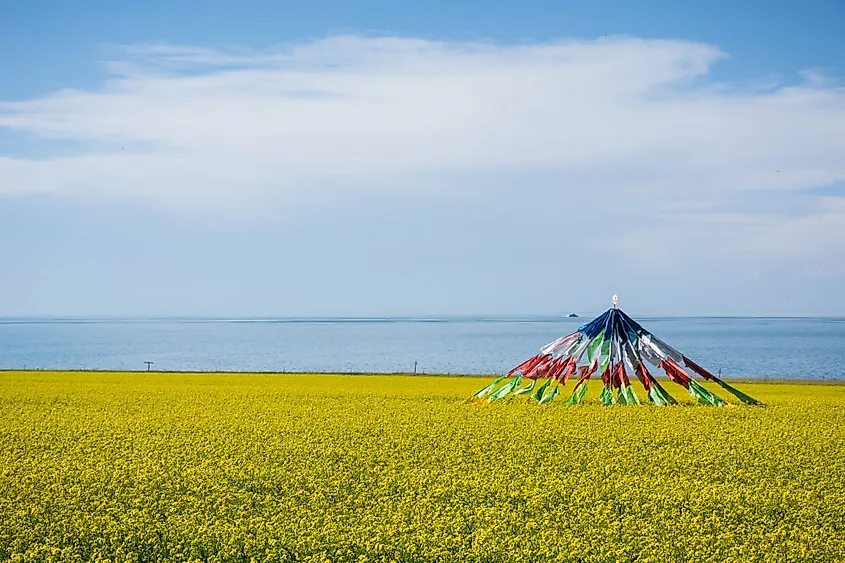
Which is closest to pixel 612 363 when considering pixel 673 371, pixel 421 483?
pixel 673 371

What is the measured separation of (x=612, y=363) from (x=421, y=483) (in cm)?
1061

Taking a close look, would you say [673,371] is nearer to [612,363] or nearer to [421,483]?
[612,363]

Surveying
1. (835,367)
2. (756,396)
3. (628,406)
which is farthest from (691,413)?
(835,367)

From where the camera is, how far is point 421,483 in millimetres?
12242

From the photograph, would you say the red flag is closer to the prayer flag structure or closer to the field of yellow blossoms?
the prayer flag structure

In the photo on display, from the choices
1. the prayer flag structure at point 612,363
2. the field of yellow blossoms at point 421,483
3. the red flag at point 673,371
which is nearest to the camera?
the field of yellow blossoms at point 421,483

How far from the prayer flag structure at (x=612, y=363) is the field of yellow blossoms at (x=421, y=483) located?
1.10 metres

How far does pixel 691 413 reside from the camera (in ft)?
64.9

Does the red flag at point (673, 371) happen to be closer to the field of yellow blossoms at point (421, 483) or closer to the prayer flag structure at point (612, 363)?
the prayer flag structure at point (612, 363)

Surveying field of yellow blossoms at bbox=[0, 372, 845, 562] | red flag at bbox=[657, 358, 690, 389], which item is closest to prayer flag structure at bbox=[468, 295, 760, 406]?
red flag at bbox=[657, 358, 690, 389]

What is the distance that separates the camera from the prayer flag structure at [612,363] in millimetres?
21266

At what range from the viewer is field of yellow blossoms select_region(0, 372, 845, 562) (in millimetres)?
9766

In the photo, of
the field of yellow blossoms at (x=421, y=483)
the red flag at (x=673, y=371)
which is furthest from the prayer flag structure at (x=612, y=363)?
the field of yellow blossoms at (x=421, y=483)

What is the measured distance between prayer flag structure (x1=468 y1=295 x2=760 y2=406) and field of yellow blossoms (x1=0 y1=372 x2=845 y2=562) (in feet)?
3.61
